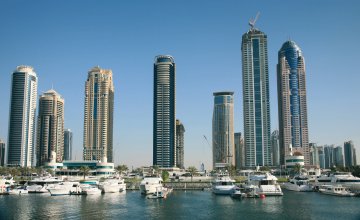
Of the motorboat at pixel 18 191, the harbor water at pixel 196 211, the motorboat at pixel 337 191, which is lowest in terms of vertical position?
the motorboat at pixel 18 191

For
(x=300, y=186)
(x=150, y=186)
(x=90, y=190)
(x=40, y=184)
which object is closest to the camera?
(x=150, y=186)

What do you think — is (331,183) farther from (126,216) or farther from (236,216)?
(126,216)

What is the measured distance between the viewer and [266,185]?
454 feet

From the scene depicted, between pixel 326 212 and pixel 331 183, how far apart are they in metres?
74.2

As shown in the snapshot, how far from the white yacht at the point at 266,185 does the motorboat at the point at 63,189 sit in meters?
74.4

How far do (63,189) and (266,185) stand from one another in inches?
3258

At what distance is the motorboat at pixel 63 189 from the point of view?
509ft

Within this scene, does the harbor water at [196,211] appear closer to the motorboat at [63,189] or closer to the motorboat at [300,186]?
the motorboat at [63,189]

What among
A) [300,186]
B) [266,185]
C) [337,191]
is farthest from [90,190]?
[337,191]

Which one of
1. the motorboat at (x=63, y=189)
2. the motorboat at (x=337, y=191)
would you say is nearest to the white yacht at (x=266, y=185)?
the motorboat at (x=337, y=191)

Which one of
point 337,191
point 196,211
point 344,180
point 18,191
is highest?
point 344,180

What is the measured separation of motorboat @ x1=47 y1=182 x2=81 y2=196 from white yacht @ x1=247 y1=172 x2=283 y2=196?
74.4 m

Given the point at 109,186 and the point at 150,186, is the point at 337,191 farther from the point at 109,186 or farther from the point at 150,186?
the point at 109,186

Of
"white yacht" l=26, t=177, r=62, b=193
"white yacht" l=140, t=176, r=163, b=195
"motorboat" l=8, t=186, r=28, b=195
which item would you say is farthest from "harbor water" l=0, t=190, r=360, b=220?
"motorboat" l=8, t=186, r=28, b=195
